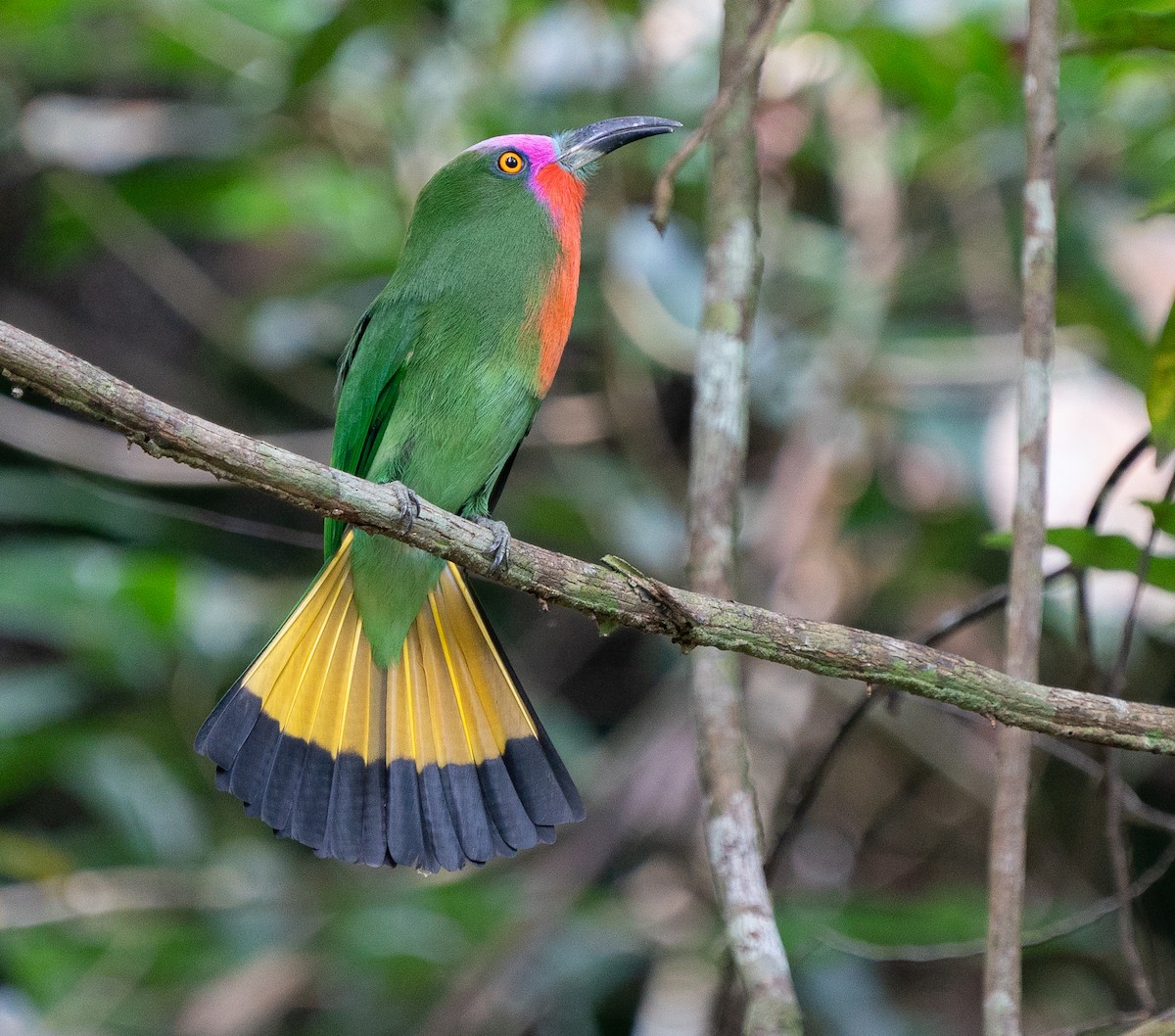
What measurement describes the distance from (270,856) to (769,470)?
2.20 m

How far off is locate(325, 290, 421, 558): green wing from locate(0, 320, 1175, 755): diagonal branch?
2.87 feet

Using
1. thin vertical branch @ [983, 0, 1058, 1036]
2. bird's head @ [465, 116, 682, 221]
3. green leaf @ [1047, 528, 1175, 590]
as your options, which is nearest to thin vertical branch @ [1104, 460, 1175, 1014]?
green leaf @ [1047, 528, 1175, 590]

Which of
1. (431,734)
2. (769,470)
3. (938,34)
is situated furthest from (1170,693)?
(431,734)

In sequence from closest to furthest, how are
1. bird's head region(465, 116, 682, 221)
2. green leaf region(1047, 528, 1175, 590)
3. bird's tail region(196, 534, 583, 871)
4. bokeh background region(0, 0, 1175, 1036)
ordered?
1. green leaf region(1047, 528, 1175, 590)
2. bird's tail region(196, 534, 583, 871)
3. bird's head region(465, 116, 682, 221)
4. bokeh background region(0, 0, 1175, 1036)

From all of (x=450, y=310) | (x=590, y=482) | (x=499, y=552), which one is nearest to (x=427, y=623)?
(x=450, y=310)

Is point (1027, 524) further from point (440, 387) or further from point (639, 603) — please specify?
point (440, 387)

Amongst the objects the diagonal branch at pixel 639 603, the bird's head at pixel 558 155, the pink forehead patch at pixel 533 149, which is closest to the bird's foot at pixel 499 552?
the diagonal branch at pixel 639 603

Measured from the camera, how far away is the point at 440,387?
104 inches

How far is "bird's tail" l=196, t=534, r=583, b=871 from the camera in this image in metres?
→ 2.39

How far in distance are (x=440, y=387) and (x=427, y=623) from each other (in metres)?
0.50

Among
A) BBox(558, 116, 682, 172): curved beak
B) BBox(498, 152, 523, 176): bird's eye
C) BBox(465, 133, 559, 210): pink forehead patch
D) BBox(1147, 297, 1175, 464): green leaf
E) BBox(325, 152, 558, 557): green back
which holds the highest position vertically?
BBox(558, 116, 682, 172): curved beak

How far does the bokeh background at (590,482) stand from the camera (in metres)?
3.55

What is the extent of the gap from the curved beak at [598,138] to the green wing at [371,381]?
558 mm

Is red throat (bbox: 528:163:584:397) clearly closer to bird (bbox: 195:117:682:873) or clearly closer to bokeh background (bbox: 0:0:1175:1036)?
bird (bbox: 195:117:682:873)
